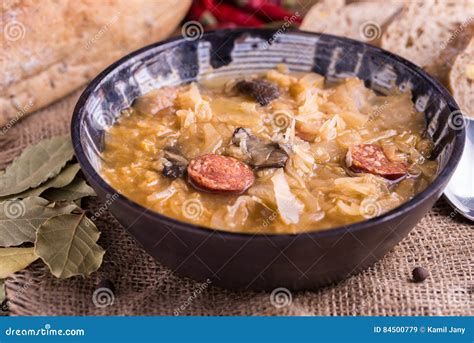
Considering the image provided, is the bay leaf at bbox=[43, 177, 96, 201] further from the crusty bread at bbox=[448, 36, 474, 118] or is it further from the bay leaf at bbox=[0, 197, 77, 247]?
the crusty bread at bbox=[448, 36, 474, 118]

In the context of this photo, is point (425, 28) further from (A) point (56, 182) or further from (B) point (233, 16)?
(A) point (56, 182)

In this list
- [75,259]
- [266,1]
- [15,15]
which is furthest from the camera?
[266,1]

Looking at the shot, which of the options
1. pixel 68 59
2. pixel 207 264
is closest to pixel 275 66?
pixel 68 59

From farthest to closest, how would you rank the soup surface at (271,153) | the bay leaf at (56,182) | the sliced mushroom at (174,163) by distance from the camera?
the bay leaf at (56,182)
the sliced mushroom at (174,163)
the soup surface at (271,153)

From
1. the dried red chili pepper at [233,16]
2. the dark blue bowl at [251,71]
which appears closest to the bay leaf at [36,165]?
the dark blue bowl at [251,71]

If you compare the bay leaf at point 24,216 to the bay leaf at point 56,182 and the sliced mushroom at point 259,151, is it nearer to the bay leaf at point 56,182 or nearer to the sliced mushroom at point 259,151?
the bay leaf at point 56,182

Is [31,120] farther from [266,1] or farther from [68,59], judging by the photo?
[266,1]
